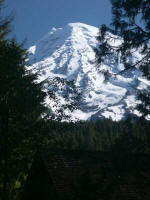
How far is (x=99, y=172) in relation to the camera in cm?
1122

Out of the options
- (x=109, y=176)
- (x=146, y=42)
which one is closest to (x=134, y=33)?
(x=146, y=42)

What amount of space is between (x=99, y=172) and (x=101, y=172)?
6 cm

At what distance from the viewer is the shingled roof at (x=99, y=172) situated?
10.3 metres

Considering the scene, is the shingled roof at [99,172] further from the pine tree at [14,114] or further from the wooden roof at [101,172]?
the pine tree at [14,114]

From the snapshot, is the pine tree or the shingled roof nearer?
the shingled roof

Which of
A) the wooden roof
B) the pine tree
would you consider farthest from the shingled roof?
the pine tree

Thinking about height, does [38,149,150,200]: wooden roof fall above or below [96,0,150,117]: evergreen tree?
below

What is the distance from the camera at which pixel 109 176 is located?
11008 millimetres

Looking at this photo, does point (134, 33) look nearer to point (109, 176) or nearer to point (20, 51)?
point (109, 176)

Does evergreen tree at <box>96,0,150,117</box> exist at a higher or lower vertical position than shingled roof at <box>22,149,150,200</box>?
higher

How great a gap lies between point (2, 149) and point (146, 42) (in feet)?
26.6

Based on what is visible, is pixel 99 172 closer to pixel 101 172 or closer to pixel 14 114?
pixel 101 172

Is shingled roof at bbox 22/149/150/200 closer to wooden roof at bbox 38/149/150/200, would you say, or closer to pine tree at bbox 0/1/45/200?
wooden roof at bbox 38/149/150/200

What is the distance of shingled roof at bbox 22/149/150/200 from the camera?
404 inches
